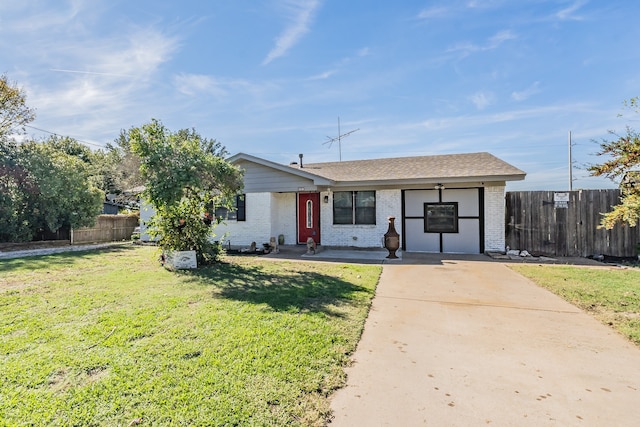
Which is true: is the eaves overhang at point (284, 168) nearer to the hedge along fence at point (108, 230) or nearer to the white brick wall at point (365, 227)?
the white brick wall at point (365, 227)

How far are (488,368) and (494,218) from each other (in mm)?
8837

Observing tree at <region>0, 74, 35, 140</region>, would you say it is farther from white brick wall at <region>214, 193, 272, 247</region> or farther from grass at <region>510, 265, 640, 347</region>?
grass at <region>510, 265, 640, 347</region>

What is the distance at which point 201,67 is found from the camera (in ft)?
36.4

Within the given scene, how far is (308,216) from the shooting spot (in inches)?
504

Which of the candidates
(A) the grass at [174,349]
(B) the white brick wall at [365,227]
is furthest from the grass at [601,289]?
(B) the white brick wall at [365,227]

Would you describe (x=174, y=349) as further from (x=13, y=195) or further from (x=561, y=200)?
(x=13, y=195)

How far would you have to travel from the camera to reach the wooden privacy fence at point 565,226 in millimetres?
9617

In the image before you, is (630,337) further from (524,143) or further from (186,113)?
(524,143)

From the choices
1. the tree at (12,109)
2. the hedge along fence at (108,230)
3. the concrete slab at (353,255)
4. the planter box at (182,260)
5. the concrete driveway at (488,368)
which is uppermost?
the tree at (12,109)

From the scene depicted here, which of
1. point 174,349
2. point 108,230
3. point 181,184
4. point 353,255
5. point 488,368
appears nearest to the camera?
point 488,368

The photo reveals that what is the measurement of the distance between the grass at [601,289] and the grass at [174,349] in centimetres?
336

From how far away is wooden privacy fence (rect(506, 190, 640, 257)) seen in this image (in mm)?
9617

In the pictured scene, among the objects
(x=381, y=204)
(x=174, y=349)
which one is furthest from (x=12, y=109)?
(x=174, y=349)

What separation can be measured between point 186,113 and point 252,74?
6339mm
